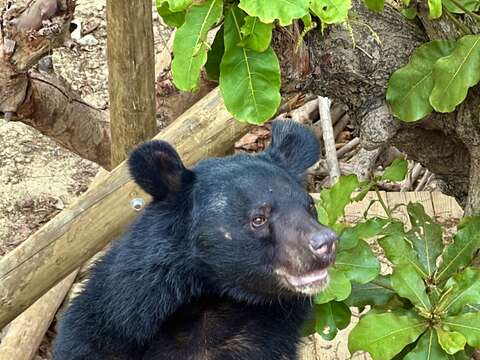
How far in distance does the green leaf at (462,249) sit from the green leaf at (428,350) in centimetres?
31

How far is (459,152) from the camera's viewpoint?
4461 millimetres

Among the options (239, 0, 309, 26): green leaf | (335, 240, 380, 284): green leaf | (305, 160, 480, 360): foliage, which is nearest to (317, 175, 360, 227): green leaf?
(305, 160, 480, 360): foliage

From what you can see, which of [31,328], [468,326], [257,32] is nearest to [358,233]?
[468,326]

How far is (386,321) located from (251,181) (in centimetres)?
73

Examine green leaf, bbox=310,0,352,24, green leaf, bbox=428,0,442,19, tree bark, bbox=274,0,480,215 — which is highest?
green leaf, bbox=310,0,352,24

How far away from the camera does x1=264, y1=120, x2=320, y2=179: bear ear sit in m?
3.49

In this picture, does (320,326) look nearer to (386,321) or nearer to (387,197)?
(386,321)

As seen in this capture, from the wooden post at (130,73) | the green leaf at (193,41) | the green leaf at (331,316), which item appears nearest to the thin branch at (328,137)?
the wooden post at (130,73)

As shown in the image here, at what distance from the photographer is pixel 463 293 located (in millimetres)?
3525

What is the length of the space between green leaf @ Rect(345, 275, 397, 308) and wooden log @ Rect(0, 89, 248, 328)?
2.68 ft

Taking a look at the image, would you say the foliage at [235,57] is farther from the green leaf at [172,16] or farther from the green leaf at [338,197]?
the green leaf at [338,197]

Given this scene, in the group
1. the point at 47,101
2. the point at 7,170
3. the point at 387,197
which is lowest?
the point at 7,170

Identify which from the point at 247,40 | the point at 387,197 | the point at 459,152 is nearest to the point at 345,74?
the point at 459,152

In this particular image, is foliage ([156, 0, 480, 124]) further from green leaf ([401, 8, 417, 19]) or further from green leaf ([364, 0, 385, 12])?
green leaf ([401, 8, 417, 19])
